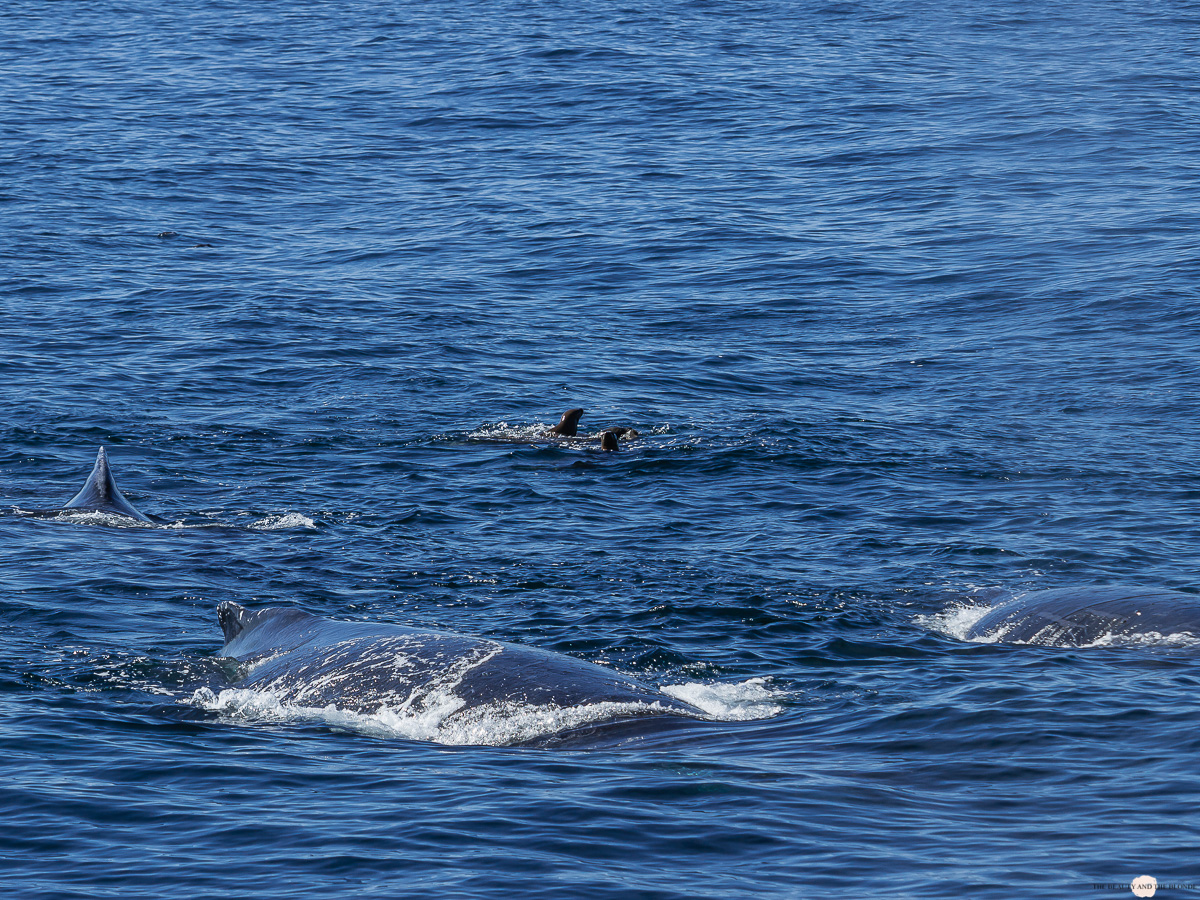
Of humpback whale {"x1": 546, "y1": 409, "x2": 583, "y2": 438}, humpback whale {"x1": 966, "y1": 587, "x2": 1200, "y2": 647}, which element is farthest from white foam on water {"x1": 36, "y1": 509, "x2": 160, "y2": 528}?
humpback whale {"x1": 966, "y1": 587, "x2": 1200, "y2": 647}

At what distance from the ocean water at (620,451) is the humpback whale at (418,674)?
206 millimetres

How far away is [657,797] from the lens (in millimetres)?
9773

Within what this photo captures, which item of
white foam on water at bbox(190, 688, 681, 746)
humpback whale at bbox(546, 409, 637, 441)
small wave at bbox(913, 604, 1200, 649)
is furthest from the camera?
humpback whale at bbox(546, 409, 637, 441)

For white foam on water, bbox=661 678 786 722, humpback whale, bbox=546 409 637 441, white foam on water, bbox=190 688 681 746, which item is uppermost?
white foam on water, bbox=190 688 681 746

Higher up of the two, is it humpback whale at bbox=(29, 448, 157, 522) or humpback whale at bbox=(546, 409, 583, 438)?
humpback whale at bbox=(29, 448, 157, 522)

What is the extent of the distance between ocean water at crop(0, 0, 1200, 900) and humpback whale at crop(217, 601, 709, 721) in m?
0.21

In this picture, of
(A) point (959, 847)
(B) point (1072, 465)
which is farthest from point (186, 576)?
(B) point (1072, 465)

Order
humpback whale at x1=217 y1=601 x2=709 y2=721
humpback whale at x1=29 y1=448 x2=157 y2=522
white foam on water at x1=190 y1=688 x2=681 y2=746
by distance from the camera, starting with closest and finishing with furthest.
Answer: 1. white foam on water at x1=190 y1=688 x2=681 y2=746
2. humpback whale at x1=217 y1=601 x2=709 y2=721
3. humpback whale at x1=29 y1=448 x2=157 y2=522

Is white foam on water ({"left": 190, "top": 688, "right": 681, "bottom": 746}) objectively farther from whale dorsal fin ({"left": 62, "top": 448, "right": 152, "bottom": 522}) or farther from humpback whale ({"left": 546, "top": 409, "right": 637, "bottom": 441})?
humpback whale ({"left": 546, "top": 409, "right": 637, "bottom": 441})

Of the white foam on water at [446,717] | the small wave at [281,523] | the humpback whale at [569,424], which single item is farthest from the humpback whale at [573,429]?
the white foam on water at [446,717]

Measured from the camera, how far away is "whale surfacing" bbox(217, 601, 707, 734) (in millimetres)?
11281

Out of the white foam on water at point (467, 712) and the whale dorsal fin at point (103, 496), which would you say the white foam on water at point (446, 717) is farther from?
the whale dorsal fin at point (103, 496)

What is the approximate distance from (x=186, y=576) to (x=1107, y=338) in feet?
54.3

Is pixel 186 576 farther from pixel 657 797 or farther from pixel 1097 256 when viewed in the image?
pixel 1097 256
